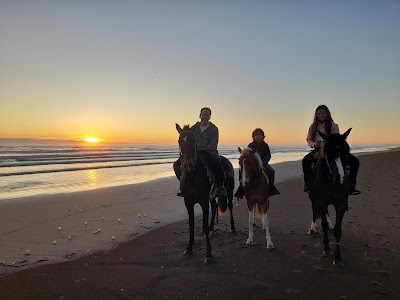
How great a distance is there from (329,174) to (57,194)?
11820mm

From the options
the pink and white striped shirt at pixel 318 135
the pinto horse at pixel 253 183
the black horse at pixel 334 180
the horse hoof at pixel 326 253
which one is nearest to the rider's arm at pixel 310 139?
the pink and white striped shirt at pixel 318 135

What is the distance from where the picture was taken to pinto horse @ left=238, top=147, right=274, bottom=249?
7.43 m

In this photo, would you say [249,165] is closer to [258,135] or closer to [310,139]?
[258,135]

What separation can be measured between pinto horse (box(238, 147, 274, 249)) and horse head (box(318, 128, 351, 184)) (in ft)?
6.04

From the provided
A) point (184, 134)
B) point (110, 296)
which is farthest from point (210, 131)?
point (110, 296)

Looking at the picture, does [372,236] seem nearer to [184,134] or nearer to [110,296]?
[184,134]

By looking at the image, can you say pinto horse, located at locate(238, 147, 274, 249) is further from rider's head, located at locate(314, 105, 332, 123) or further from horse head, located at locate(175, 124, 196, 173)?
rider's head, located at locate(314, 105, 332, 123)

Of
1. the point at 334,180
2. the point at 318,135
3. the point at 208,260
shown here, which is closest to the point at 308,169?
the point at 318,135

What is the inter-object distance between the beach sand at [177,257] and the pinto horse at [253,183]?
2.18 ft

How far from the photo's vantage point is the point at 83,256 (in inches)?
260

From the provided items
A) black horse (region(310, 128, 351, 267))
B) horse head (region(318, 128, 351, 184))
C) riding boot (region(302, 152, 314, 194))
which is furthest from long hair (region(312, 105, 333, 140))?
horse head (region(318, 128, 351, 184))

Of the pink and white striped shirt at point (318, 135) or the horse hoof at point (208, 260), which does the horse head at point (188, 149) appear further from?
the pink and white striped shirt at point (318, 135)

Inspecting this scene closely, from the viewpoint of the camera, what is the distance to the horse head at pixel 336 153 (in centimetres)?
594

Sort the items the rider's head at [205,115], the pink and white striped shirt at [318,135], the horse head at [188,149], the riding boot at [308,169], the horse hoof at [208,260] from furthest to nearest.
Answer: the rider's head at [205,115] < the riding boot at [308,169] < the pink and white striped shirt at [318,135] < the horse head at [188,149] < the horse hoof at [208,260]
